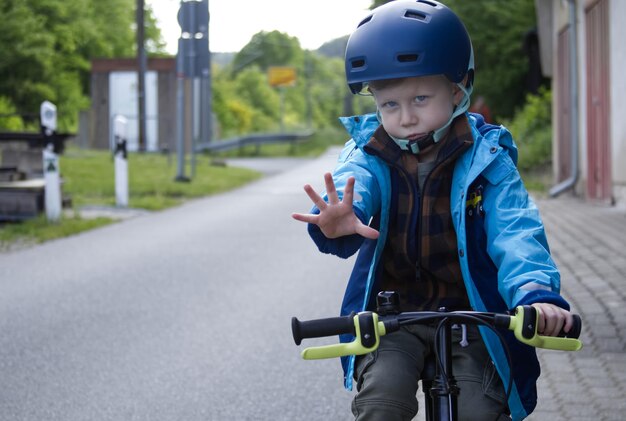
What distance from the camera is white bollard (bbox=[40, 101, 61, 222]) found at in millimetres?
13273

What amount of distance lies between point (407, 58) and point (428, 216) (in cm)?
46

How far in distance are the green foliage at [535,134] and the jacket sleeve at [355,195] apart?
21978 millimetres

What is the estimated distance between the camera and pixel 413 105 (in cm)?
301

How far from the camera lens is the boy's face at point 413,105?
2980mm

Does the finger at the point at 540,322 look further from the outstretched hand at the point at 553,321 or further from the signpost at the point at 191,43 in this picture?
the signpost at the point at 191,43

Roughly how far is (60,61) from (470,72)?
5141cm

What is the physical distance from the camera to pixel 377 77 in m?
2.86

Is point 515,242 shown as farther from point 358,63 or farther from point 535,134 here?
point 535,134

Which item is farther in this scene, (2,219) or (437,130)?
(2,219)

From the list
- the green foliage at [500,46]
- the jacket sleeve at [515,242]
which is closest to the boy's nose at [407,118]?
the jacket sleeve at [515,242]

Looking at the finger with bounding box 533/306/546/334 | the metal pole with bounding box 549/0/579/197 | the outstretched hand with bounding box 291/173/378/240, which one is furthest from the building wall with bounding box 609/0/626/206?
the finger with bounding box 533/306/546/334

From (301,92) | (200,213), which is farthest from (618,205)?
(301,92)

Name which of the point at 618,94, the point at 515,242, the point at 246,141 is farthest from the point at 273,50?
the point at 515,242

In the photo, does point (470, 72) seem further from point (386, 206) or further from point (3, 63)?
point (3, 63)
